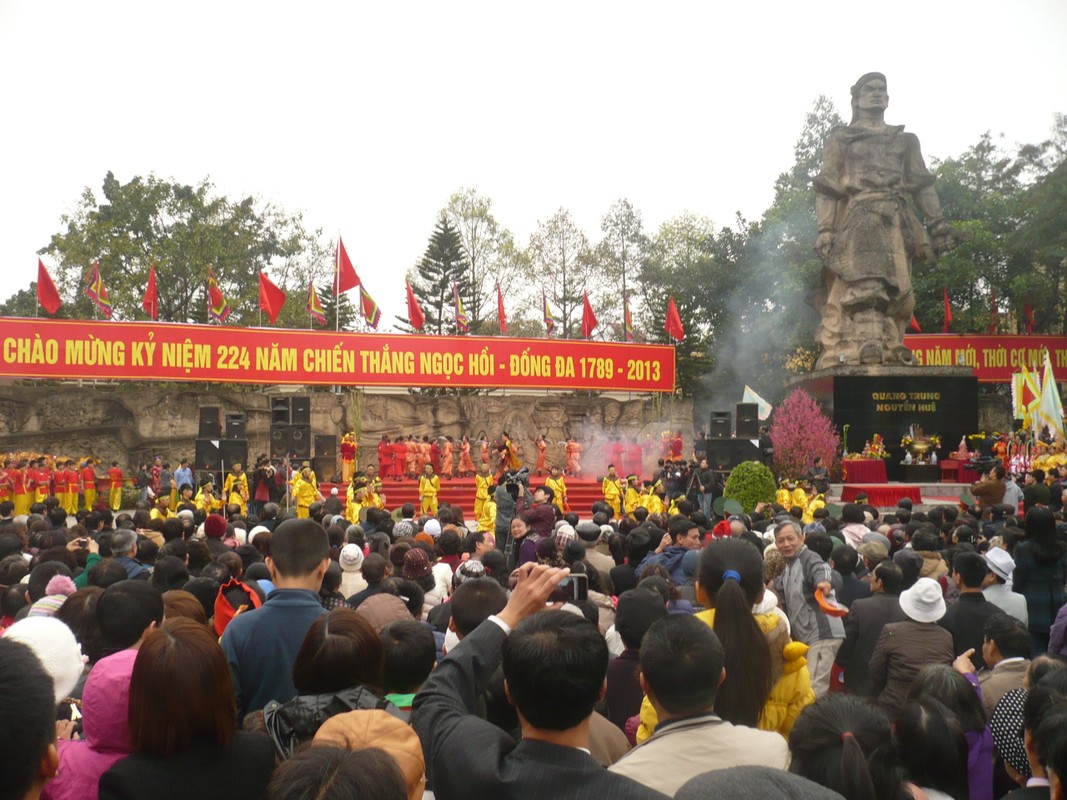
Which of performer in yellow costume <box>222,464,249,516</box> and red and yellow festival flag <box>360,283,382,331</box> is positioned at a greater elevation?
red and yellow festival flag <box>360,283,382,331</box>

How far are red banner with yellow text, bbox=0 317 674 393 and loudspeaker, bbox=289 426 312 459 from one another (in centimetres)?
519

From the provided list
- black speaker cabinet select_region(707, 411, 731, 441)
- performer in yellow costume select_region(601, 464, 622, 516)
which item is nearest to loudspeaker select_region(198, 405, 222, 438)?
performer in yellow costume select_region(601, 464, 622, 516)

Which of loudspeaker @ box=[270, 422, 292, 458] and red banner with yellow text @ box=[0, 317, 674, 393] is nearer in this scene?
loudspeaker @ box=[270, 422, 292, 458]

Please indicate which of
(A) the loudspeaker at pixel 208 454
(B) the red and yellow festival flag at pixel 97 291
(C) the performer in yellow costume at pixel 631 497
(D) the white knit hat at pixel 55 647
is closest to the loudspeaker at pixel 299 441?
(A) the loudspeaker at pixel 208 454

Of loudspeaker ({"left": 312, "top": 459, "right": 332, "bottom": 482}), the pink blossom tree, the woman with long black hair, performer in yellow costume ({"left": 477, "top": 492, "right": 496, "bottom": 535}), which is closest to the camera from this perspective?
the woman with long black hair

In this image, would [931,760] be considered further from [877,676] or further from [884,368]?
[884,368]

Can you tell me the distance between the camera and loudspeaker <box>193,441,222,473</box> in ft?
60.3

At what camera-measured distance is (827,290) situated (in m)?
23.8

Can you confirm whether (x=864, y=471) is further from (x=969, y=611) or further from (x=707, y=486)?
(x=969, y=611)

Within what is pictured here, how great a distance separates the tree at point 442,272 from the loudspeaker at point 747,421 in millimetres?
25872

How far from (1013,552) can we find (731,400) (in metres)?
33.6

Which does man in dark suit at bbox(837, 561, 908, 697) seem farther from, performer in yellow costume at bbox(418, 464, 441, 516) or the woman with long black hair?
performer in yellow costume at bbox(418, 464, 441, 516)

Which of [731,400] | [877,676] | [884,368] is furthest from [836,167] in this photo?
[877,676]

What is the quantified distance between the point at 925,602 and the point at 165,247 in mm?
35912
